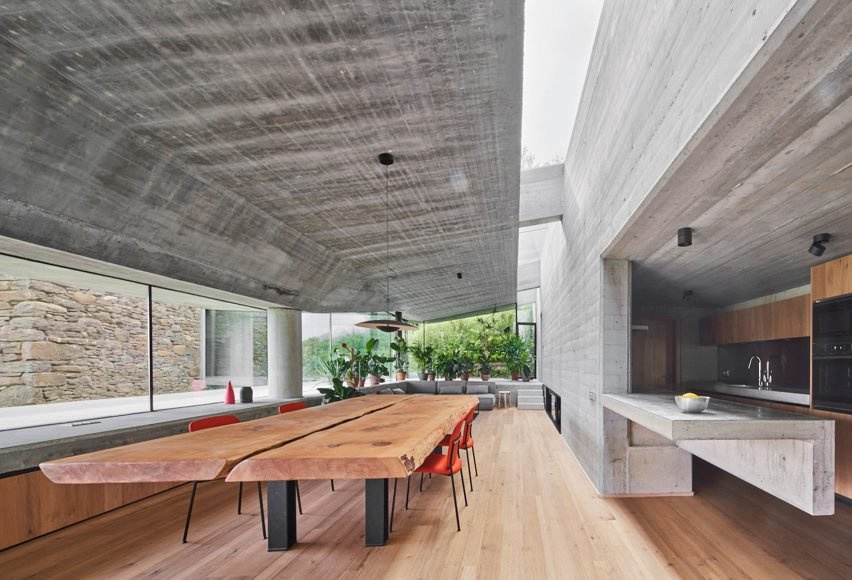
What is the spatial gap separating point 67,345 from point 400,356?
26.9 ft

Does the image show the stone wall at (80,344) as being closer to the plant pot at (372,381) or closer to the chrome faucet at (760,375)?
the plant pot at (372,381)

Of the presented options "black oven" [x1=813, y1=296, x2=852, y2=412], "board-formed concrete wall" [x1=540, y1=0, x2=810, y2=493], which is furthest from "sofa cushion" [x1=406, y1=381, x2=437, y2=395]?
"black oven" [x1=813, y1=296, x2=852, y2=412]

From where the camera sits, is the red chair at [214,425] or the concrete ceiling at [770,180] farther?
the red chair at [214,425]

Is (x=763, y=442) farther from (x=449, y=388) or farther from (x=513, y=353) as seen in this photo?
(x=513, y=353)

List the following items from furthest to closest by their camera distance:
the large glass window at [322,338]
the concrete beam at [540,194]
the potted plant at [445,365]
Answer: the potted plant at [445,365] < the large glass window at [322,338] < the concrete beam at [540,194]

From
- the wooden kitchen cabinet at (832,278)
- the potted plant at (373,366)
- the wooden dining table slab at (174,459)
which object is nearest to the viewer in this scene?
the wooden dining table slab at (174,459)

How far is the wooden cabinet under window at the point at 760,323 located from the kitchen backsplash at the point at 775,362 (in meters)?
0.13

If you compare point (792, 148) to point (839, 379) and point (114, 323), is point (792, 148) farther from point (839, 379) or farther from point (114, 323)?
point (114, 323)

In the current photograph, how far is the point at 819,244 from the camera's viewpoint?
3.35m

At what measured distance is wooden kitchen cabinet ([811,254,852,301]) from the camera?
346 centimetres

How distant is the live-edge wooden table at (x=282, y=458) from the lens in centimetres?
220

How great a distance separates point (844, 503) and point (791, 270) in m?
1.83

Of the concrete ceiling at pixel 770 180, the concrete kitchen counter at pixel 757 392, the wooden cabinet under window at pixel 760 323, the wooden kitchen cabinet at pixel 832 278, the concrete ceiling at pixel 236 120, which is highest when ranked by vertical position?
the concrete ceiling at pixel 236 120

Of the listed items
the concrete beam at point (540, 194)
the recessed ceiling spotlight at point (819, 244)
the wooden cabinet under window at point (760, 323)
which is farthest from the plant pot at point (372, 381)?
the recessed ceiling spotlight at point (819, 244)
